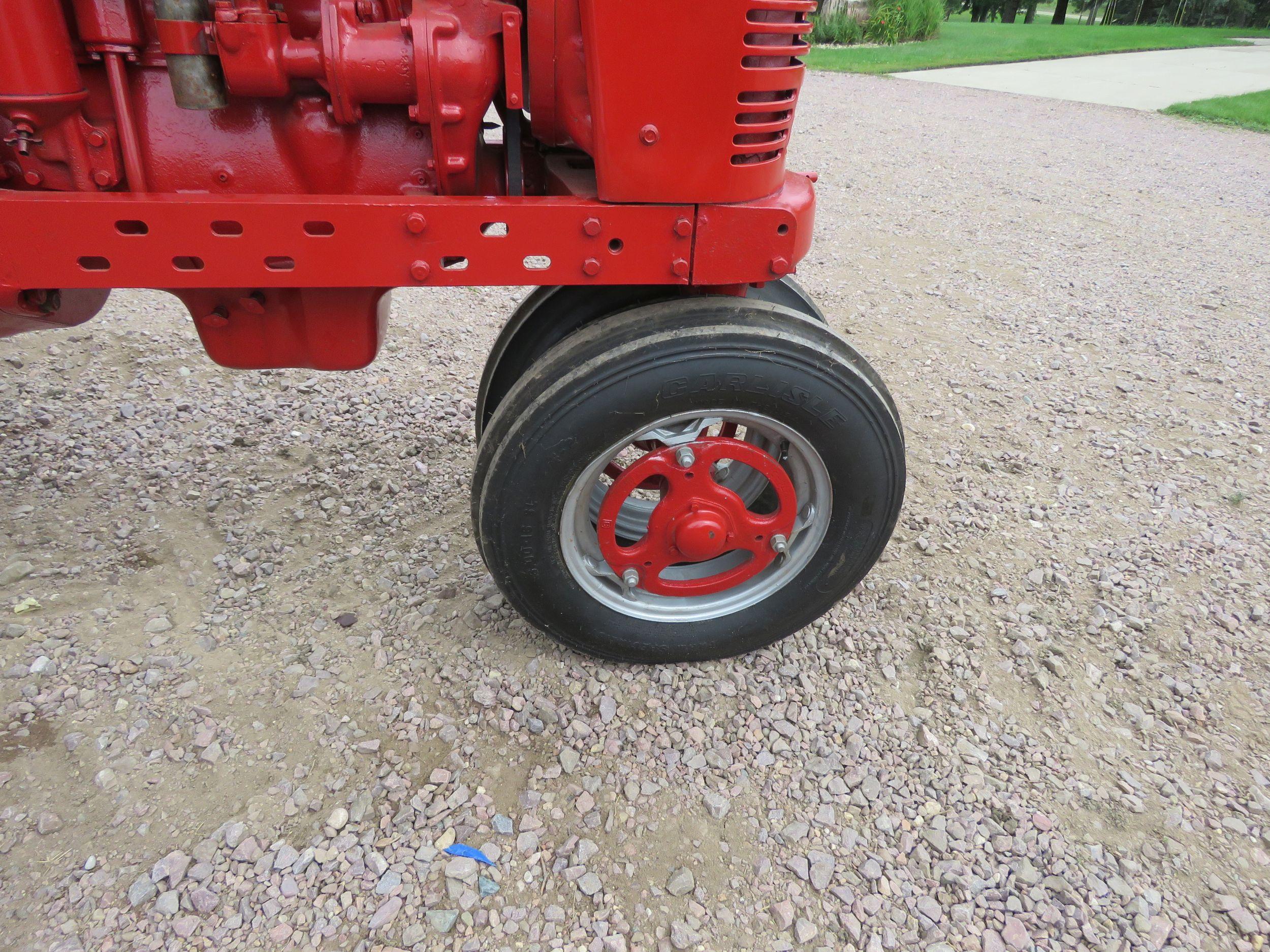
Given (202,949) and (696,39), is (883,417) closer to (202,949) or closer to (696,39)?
(696,39)

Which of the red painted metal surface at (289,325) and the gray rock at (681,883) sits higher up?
the red painted metal surface at (289,325)

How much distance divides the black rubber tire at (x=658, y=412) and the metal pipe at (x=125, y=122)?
3.20 ft

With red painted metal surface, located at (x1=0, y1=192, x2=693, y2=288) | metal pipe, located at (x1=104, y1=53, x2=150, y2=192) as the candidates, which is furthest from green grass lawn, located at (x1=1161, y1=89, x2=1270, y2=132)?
metal pipe, located at (x1=104, y1=53, x2=150, y2=192)

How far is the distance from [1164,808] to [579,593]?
153 centimetres

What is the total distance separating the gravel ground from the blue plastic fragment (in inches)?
0.7

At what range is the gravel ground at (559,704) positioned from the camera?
1776 mm

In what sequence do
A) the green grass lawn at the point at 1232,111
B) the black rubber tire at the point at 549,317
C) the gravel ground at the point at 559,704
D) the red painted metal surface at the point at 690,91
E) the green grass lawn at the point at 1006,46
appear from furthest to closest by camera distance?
1. the green grass lawn at the point at 1006,46
2. the green grass lawn at the point at 1232,111
3. the black rubber tire at the point at 549,317
4. the gravel ground at the point at 559,704
5. the red painted metal surface at the point at 690,91

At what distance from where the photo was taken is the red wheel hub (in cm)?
209

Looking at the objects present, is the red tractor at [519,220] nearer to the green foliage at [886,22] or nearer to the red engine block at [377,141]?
the red engine block at [377,141]

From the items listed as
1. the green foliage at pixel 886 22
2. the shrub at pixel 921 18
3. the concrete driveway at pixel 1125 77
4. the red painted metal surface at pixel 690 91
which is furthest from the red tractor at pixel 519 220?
the shrub at pixel 921 18

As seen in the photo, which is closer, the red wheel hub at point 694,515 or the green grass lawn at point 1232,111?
the red wheel hub at point 694,515

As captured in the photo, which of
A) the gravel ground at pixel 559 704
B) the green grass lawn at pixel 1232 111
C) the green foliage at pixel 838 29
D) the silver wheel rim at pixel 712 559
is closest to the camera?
the gravel ground at pixel 559 704

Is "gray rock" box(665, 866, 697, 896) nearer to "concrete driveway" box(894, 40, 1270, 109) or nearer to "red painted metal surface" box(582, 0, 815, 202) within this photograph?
"red painted metal surface" box(582, 0, 815, 202)

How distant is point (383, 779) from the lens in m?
2.00
